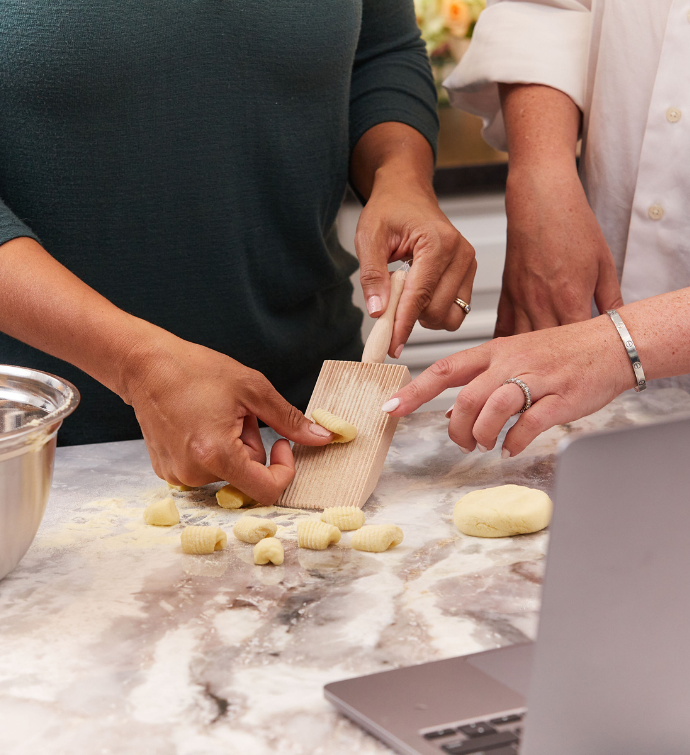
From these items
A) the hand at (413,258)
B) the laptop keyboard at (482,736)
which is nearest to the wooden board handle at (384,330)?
the hand at (413,258)

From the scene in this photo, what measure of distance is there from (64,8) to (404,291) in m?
0.47

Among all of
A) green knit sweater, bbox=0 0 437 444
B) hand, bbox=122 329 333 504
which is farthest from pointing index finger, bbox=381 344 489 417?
green knit sweater, bbox=0 0 437 444

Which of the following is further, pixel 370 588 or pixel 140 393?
pixel 140 393

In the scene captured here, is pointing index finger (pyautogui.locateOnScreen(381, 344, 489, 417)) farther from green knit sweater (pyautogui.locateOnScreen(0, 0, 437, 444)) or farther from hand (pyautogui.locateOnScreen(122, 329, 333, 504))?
green knit sweater (pyautogui.locateOnScreen(0, 0, 437, 444))

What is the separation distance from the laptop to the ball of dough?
0.27 metres

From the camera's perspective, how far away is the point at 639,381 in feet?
2.65

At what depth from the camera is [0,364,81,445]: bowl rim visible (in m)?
0.54

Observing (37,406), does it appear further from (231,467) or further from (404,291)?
(404,291)

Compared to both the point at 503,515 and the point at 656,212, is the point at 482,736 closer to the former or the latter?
the point at 503,515

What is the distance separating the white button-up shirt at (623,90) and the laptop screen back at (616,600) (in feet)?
2.61

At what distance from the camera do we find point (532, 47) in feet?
3.53

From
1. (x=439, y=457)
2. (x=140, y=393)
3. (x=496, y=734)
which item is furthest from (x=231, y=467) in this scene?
(x=496, y=734)

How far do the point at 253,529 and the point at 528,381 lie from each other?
0.31 meters

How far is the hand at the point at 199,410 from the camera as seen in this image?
0.70 metres
